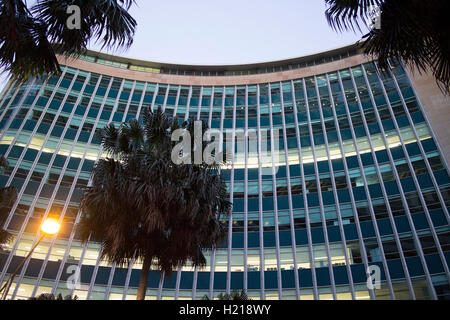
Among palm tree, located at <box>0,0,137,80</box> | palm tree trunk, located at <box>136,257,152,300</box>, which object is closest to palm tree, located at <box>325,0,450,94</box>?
palm tree, located at <box>0,0,137,80</box>

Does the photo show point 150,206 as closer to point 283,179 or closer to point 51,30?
point 51,30

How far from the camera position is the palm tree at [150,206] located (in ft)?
40.5

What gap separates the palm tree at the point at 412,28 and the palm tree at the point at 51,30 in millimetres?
5139

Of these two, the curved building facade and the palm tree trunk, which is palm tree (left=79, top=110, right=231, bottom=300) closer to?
the palm tree trunk

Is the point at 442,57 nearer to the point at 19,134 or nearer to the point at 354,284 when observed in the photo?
the point at 354,284

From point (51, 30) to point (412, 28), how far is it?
24.8ft

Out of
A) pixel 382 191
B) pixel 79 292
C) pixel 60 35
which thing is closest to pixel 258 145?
pixel 382 191

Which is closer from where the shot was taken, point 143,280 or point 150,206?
point 150,206

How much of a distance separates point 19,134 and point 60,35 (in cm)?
3563

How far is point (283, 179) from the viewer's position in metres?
35.7

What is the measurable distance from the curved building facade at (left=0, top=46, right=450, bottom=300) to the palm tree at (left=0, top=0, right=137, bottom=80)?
19.1 meters

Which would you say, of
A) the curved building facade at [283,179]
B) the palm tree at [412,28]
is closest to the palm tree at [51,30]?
the palm tree at [412,28]

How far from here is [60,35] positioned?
7262 mm

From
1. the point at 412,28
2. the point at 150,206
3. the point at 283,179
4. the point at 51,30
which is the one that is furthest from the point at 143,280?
the point at 283,179
